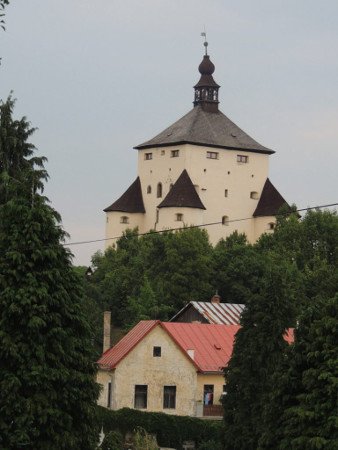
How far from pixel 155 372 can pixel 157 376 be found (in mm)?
184

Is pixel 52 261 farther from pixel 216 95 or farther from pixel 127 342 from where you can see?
pixel 216 95

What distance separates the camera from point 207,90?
135m

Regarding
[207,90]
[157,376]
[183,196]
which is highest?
[207,90]

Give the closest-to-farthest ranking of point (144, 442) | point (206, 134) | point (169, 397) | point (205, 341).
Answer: point (144, 442) → point (169, 397) → point (205, 341) → point (206, 134)

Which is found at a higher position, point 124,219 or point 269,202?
point 269,202

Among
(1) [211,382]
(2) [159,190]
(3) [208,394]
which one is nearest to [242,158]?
(2) [159,190]

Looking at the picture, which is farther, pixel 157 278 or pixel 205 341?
pixel 157 278

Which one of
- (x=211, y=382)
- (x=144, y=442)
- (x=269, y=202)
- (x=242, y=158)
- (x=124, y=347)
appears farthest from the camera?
(x=242, y=158)

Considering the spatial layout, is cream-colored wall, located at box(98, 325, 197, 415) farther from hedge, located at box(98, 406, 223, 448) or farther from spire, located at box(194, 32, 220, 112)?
spire, located at box(194, 32, 220, 112)

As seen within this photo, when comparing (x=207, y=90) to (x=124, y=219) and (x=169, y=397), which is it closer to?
(x=124, y=219)

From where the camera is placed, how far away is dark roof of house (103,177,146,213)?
128875mm

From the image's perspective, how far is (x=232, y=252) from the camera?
341ft

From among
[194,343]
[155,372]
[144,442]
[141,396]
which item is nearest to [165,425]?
[141,396]

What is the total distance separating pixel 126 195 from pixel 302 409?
101 metres
